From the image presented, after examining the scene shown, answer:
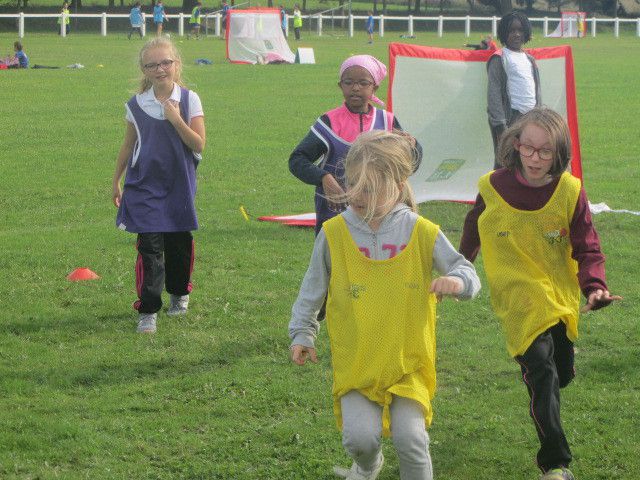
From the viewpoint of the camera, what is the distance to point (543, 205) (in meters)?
5.04

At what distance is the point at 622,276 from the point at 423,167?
11.8 ft

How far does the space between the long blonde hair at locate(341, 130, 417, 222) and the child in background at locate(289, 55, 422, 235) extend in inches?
82.6

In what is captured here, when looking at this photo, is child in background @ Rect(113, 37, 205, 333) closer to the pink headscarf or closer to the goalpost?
the pink headscarf

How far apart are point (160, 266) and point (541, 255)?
3.35m

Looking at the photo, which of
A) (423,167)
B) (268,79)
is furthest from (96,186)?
(268,79)

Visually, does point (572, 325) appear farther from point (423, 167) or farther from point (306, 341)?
point (423, 167)

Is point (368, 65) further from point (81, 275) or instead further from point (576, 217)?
point (81, 275)

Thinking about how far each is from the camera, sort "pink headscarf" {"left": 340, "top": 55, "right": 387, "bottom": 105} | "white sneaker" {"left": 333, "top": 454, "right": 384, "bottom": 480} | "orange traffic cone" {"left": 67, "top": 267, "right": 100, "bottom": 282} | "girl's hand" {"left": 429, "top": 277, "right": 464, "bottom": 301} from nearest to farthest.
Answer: "girl's hand" {"left": 429, "top": 277, "right": 464, "bottom": 301} < "white sneaker" {"left": 333, "top": 454, "right": 384, "bottom": 480} < "pink headscarf" {"left": 340, "top": 55, "right": 387, "bottom": 105} < "orange traffic cone" {"left": 67, "top": 267, "right": 100, "bottom": 282}

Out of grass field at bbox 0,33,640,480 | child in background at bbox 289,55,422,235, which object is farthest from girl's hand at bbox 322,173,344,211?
grass field at bbox 0,33,640,480

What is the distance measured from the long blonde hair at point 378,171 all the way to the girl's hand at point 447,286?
41cm

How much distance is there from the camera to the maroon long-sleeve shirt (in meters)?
4.86

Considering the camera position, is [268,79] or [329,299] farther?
[268,79]

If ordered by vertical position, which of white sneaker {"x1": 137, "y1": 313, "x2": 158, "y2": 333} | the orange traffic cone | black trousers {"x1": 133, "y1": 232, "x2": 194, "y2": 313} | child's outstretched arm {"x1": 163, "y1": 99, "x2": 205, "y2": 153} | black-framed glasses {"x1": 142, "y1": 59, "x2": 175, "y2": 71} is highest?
black-framed glasses {"x1": 142, "y1": 59, "x2": 175, "y2": 71}

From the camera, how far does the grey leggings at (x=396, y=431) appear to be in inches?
171
